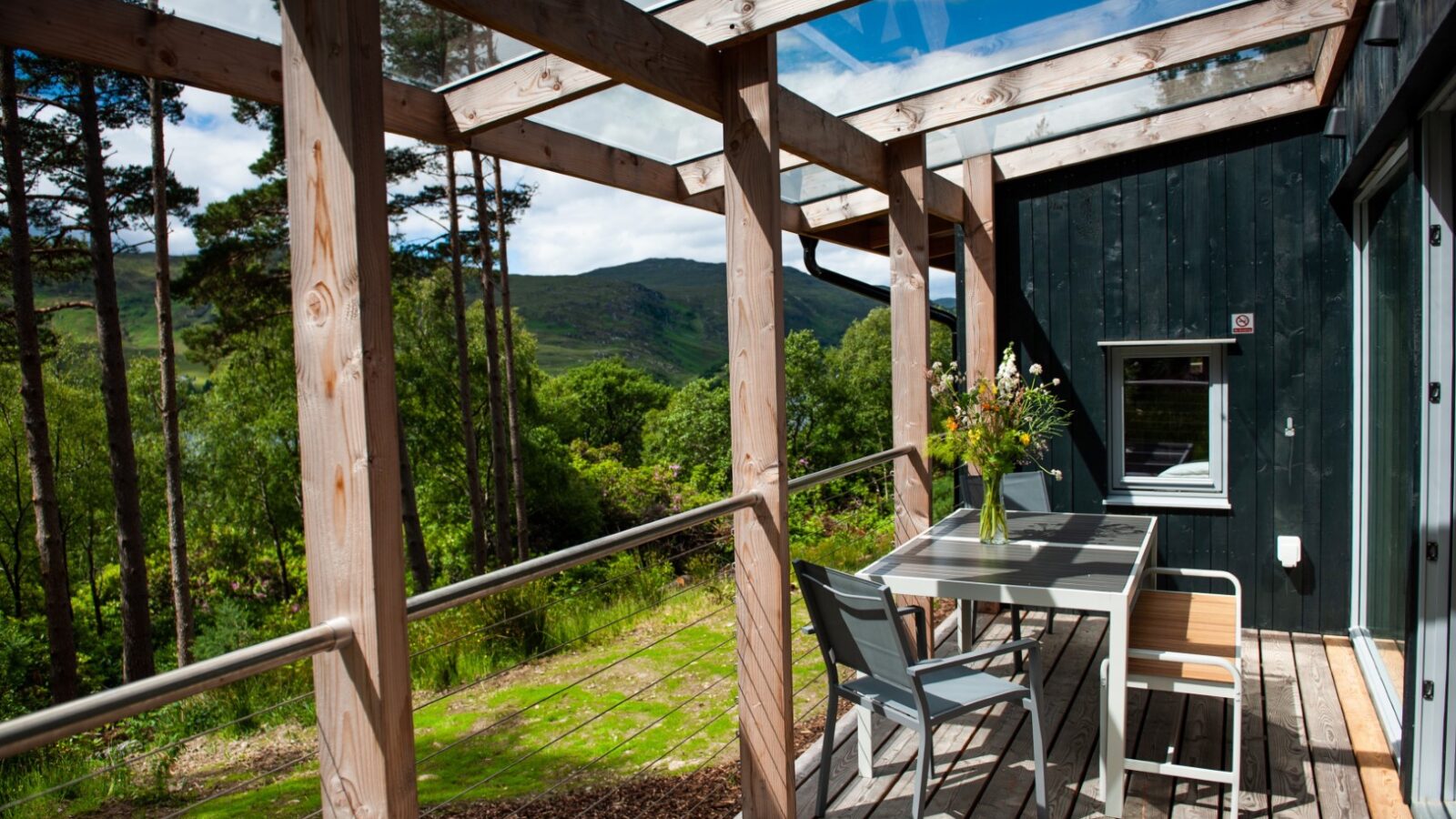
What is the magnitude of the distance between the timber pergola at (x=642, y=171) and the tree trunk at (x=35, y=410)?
8405mm

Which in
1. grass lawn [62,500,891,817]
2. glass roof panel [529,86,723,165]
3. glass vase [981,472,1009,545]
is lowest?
grass lawn [62,500,891,817]

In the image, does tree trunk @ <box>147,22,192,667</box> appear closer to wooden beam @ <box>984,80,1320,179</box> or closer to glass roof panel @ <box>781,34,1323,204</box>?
glass roof panel @ <box>781,34,1323,204</box>

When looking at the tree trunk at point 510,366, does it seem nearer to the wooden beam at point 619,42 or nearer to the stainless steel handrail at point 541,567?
the wooden beam at point 619,42

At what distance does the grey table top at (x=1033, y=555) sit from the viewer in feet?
10.2

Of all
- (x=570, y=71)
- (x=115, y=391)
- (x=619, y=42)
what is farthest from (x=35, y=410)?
(x=619, y=42)

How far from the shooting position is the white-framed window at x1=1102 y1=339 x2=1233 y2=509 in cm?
507

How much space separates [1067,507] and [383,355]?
4650 millimetres

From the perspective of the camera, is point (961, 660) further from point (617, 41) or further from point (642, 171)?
point (642, 171)

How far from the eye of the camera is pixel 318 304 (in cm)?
152

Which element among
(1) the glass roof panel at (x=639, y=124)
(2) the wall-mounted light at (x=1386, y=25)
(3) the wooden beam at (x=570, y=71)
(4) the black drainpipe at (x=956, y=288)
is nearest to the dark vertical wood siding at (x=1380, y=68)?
(2) the wall-mounted light at (x=1386, y=25)

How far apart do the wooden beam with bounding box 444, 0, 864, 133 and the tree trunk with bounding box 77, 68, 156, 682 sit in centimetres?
891

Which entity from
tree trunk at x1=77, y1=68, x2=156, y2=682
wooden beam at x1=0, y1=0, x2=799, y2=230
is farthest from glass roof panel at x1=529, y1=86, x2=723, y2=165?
tree trunk at x1=77, y1=68, x2=156, y2=682

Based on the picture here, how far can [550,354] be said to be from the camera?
141 ft

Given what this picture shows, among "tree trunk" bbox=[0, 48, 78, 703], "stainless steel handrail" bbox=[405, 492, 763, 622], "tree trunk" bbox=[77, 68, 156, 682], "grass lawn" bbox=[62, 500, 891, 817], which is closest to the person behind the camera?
"stainless steel handrail" bbox=[405, 492, 763, 622]
